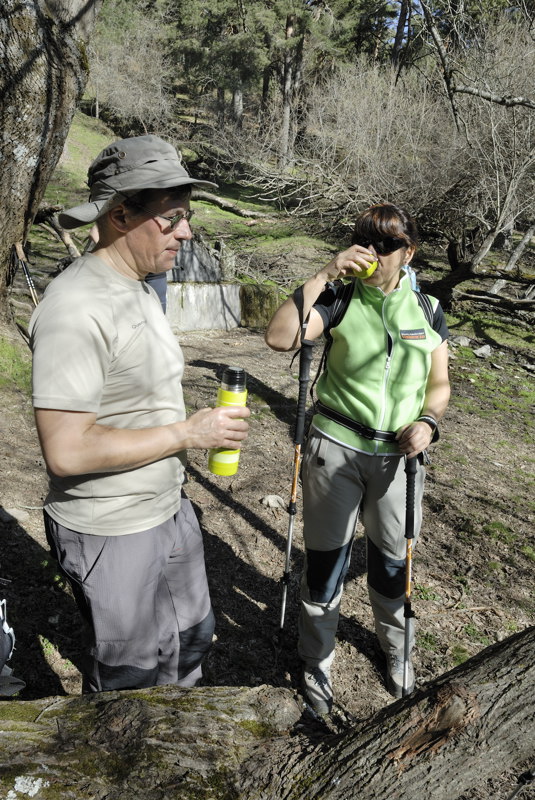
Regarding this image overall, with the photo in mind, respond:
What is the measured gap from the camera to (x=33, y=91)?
508cm

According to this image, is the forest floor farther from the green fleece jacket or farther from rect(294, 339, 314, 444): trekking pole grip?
the green fleece jacket

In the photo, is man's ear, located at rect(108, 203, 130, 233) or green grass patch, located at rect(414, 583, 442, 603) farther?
green grass patch, located at rect(414, 583, 442, 603)

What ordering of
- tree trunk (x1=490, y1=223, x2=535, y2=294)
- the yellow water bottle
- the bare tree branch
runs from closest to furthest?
the yellow water bottle < the bare tree branch < tree trunk (x1=490, y1=223, x2=535, y2=294)

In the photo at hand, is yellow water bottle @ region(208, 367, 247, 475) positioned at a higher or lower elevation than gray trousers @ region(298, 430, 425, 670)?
higher

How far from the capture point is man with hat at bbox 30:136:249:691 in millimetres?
1796

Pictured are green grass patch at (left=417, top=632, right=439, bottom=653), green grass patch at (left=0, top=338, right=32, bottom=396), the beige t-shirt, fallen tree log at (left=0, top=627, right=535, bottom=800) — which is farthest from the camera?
green grass patch at (left=0, top=338, right=32, bottom=396)

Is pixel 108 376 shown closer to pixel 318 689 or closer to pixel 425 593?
pixel 318 689

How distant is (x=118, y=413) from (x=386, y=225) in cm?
158

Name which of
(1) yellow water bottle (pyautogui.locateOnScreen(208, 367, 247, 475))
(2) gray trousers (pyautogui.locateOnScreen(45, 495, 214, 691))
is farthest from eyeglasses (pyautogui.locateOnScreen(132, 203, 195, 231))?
(2) gray trousers (pyautogui.locateOnScreen(45, 495, 214, 691))

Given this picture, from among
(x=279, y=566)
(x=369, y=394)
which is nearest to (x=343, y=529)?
(x=369, y=394)

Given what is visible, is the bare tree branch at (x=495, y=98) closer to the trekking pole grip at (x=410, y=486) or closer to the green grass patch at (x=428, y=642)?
the trekking pole grip at (x=410, y=486)

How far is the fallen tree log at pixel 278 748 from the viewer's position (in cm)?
144

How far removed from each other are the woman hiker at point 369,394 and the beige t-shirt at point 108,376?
89cm

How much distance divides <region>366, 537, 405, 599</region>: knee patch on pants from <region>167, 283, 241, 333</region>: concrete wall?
6.28 meters
